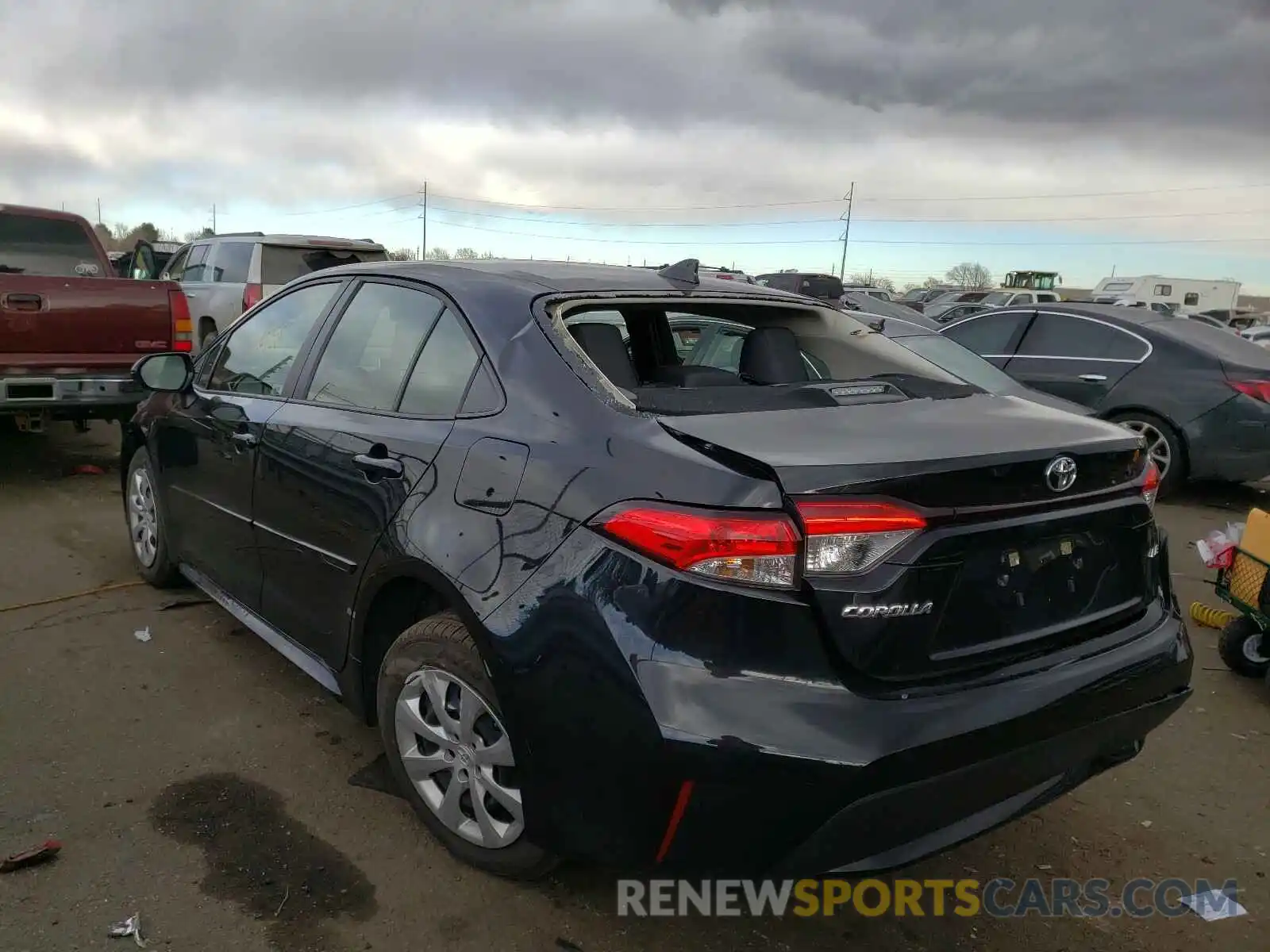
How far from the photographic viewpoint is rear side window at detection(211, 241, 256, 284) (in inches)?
441

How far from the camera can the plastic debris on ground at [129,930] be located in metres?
2.34

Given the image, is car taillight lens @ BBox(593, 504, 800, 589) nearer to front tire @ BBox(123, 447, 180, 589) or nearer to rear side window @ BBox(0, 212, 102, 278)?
front tire @ BBox(123, 447, 180, 589)

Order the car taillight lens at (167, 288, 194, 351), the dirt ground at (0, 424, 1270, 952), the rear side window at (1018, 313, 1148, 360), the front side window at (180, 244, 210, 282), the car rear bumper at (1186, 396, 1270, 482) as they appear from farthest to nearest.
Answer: the front side window at (180, 244, 210, 282) → the rear side window at (1018, 313, 1148, 360) → the car rear bumper at (1186, 396, 1270, 482) → the car taillight lens at (167, 288, 194, 351) → the dirt ground at (0, 424, 1270, 952)

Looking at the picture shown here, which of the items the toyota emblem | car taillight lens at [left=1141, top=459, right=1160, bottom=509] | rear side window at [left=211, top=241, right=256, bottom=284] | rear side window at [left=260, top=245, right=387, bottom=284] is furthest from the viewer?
rear side window at [left=211, top=241, right=256, bottom=284]

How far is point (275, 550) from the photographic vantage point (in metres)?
3.34

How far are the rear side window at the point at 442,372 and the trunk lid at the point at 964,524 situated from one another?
765mm

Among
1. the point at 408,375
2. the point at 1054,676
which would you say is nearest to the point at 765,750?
the point at 1054,676

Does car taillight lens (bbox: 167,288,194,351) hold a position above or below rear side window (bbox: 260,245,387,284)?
below

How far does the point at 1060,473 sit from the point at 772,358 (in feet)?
3.80

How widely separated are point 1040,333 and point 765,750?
8078 mm

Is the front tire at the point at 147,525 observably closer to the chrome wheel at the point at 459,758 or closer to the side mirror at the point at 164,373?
the side mirror at the point at 164,373

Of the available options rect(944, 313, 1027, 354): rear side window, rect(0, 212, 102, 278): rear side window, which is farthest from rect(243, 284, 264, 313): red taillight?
rect(944, 313, 1027, 354): rear side window

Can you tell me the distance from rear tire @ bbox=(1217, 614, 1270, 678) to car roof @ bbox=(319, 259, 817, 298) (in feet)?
8.66

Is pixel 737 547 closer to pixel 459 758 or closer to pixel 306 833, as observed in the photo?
pixel 459 758
